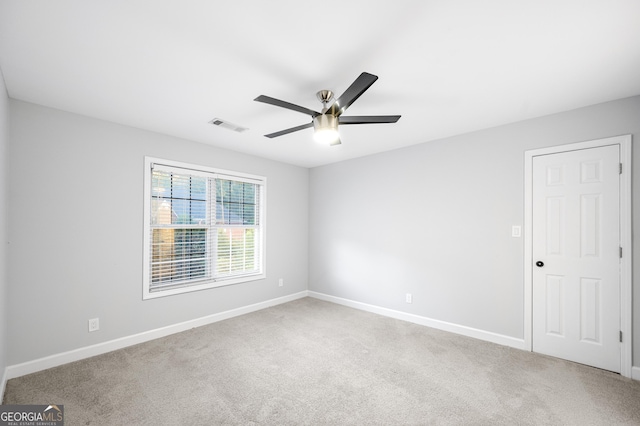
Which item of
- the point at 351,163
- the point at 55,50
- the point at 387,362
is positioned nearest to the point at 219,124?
the point at 55,50

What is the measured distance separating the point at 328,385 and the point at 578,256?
272cm

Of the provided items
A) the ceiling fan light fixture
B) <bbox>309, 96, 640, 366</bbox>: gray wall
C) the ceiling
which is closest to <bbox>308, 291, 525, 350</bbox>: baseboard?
<bbox>309, 96, 640, 366</bbox>: gray wall

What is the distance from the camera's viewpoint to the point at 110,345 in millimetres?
2957

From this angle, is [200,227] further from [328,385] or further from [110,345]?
[328,385]

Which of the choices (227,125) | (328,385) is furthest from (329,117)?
(328,385)

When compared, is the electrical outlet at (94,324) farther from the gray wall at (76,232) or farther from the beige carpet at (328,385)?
the beige carpet at (328,385)

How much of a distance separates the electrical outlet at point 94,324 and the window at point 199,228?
1.58 feet

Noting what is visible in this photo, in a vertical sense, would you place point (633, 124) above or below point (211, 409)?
above

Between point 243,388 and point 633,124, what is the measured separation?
415cm

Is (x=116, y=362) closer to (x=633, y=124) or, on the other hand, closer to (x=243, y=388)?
(x=243, y=388)

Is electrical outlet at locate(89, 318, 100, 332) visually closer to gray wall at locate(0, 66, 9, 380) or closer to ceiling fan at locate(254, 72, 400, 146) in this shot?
gray wall at locate(0, 66, 9, 380)

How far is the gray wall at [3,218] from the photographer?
219 cm

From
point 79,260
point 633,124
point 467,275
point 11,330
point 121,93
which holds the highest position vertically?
point 121,93

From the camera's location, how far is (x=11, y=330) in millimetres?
2455
